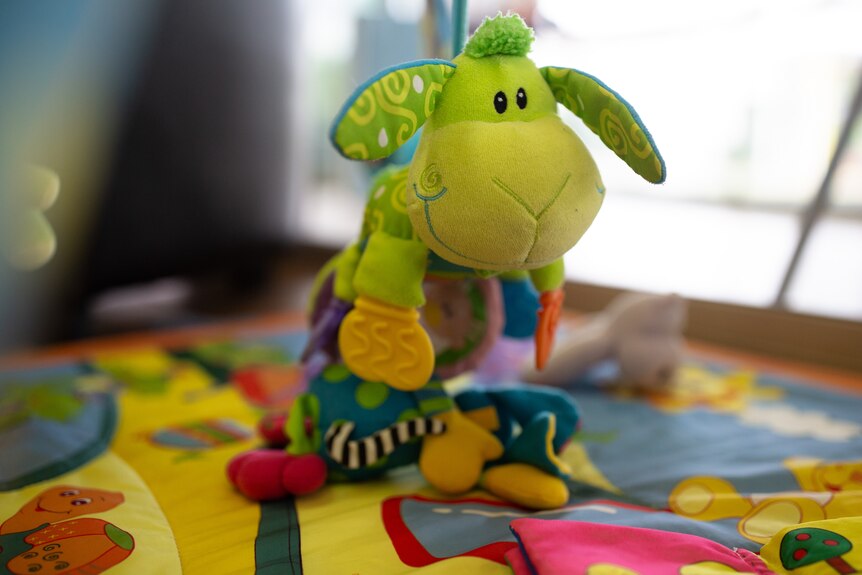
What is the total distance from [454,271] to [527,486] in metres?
0.24

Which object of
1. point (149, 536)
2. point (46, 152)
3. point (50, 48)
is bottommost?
point (149, 536)

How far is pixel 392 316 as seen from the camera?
28.4 inches

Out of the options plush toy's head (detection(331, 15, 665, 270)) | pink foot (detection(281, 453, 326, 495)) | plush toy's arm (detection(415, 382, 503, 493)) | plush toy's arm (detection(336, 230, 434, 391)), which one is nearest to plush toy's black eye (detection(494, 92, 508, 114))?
plush toy's head (detection(331, 15, 665, 270))

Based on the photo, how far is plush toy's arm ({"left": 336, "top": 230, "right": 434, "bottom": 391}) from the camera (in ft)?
2.36

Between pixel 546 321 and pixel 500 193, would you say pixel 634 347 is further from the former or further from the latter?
pixel 500 193

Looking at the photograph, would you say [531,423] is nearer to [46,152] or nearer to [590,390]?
[590,390]

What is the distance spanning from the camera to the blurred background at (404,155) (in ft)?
4.75

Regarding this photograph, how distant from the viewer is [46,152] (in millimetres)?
1455

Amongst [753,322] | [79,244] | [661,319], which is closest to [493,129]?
[661,319]

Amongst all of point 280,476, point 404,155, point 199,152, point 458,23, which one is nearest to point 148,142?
point 199,152

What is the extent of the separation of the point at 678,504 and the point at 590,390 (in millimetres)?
426

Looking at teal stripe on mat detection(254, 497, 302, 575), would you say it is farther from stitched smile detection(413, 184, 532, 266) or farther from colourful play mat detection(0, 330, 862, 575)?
stitched smile detection(413, 184, 532, 266)

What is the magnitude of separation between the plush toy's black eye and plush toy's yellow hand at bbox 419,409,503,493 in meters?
0.33

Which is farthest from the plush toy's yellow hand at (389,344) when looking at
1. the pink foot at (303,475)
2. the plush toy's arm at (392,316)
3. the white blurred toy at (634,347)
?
the white blurred toy at (634,347)
